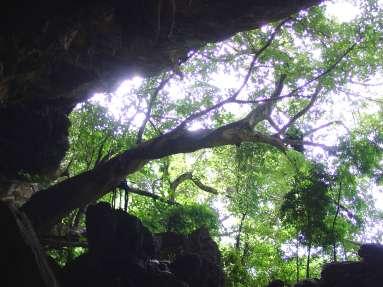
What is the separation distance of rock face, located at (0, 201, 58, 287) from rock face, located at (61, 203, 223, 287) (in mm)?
2406

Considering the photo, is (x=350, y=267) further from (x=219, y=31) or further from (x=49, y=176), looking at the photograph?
(x=49, y=176)

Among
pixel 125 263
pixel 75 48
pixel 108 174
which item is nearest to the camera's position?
pixel 125 263

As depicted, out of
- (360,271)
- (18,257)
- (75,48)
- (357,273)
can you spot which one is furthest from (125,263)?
(360,271)

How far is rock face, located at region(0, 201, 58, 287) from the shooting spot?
6852 mm

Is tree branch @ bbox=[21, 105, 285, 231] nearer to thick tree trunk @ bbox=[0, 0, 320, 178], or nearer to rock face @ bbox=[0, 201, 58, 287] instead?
thick tree trunk @ bbox=[0, 0, 320, 178]

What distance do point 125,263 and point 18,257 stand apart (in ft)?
11.2

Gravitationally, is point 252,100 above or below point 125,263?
above

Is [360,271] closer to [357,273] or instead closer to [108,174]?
[357,273]

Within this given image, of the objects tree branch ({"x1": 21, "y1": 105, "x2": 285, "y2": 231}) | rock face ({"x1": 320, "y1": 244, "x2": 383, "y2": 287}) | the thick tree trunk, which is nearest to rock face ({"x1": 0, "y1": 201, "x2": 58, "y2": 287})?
tree branch ({"x1": 21, "y1": 105, "x2": 285, "y2": 231})

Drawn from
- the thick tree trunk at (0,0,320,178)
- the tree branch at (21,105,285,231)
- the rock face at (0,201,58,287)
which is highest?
the thick tree trunk at (0,0,320,178)

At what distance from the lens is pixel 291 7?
10.3m

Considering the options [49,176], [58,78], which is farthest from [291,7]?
[49,176]

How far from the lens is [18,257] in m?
7.04

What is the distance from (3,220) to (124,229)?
12.1 feet
